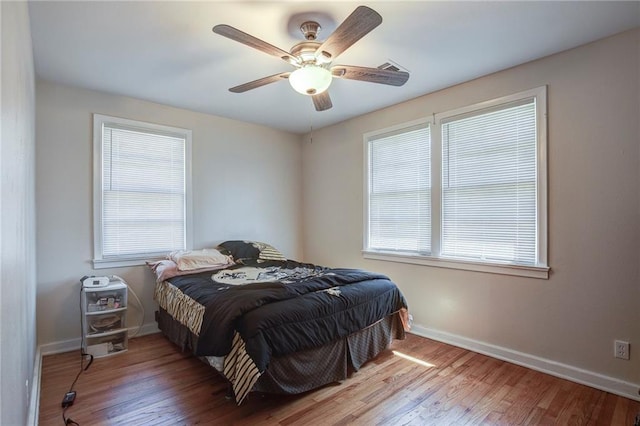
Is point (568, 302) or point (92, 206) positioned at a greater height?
point (92, 206)

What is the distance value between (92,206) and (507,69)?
417 centimetres

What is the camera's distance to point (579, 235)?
246cm

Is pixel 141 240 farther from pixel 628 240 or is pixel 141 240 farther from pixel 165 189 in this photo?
pixel 628 240

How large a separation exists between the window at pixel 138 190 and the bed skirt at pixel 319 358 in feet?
2.96

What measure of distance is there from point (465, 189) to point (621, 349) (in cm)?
165

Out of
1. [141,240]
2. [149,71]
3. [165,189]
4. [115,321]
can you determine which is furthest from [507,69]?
[115,321]

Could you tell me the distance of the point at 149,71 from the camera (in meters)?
2.82

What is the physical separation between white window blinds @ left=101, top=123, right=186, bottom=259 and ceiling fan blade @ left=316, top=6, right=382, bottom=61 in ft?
8.07

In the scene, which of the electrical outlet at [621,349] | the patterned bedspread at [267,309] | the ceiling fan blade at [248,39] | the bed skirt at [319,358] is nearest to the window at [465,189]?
the electrical outlet at [621,349]

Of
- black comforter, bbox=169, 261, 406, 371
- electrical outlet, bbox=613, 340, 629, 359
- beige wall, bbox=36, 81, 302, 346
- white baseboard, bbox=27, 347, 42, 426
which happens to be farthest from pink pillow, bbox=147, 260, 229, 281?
electrical outlet, bbox=613, 340, 629, 359

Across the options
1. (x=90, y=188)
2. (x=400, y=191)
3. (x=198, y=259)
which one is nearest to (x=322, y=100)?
(x=400, y=191)

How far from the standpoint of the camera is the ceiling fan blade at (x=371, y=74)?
2.14 metres

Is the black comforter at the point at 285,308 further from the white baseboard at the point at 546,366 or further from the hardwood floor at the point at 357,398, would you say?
the white baseboard at the point at 546,366

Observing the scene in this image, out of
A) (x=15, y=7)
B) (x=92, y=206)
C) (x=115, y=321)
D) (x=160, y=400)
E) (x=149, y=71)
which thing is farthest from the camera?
(x=92, y=206)
